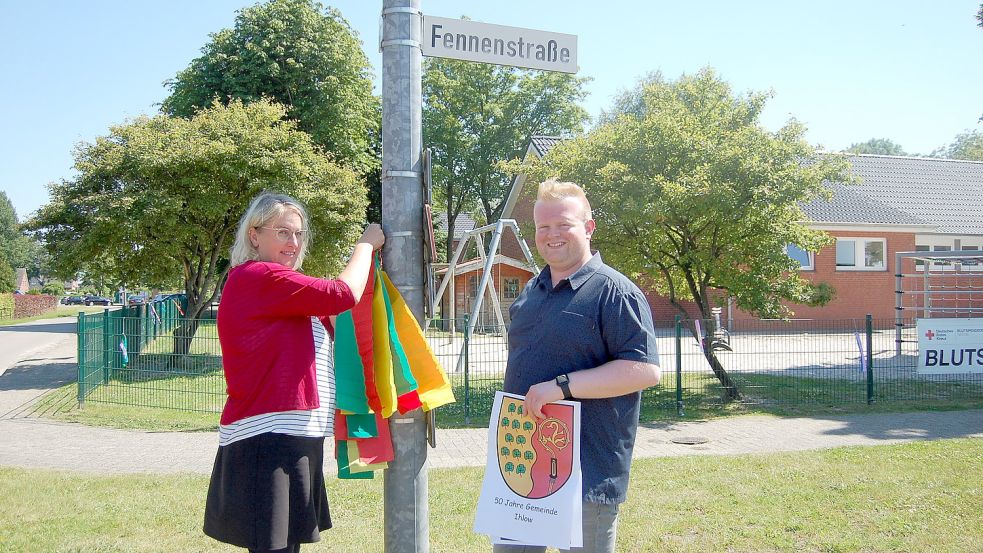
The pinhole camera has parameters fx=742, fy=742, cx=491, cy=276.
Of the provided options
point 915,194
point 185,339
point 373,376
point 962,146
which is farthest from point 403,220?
point 962,146

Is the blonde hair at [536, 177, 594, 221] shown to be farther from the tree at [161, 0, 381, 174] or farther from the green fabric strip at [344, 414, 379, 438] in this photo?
the tree at [161, 0, 381, 174]

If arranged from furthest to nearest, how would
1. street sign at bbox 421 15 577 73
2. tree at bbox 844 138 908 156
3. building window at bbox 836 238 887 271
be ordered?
tree at bbox 844 138 908 156
building window at bbox 836 238 887 271
street sign at bbox 421 15 577 73

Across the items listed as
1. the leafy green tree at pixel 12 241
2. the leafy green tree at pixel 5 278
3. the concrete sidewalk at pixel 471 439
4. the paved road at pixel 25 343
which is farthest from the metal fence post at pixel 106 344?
the leafy green tree at pixel 12 241

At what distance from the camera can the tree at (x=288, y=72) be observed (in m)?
27.8

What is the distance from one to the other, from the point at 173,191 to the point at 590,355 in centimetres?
1628

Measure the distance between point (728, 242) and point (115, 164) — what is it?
13.2 metres

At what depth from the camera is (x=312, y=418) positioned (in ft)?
9.53

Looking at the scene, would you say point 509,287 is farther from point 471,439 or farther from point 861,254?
point 471,439

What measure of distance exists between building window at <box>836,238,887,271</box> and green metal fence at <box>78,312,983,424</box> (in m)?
16.5

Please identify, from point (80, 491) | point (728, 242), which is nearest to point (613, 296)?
point (80, 491)

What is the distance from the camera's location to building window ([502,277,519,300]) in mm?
31250

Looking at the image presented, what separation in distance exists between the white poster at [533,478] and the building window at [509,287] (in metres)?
28.3

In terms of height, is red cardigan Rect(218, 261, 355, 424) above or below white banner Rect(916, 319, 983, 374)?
above

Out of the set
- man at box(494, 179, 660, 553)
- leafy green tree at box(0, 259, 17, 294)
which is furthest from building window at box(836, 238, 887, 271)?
leafy green tree at box(0, 259, 17, 294)
